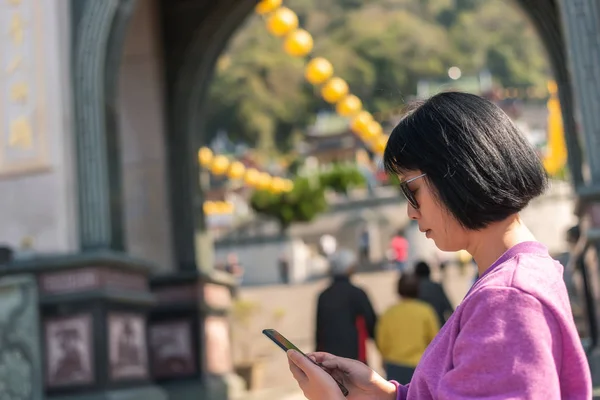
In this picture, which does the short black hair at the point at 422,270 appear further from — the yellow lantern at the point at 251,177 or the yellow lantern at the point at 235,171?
the yellow lantern at the point at 251,177

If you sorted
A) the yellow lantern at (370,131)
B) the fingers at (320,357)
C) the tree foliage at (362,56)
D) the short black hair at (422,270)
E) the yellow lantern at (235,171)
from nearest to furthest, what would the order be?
the fingers at (320,357)
the short black hair at (422,270)
the yellow lantern at (370,131)
the yellow lantern at (235,171)
the tree foliage at (362,56)

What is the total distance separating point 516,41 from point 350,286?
3298 inches

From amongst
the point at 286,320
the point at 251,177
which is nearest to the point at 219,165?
the point at 286,320

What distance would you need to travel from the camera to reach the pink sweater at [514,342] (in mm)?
1313

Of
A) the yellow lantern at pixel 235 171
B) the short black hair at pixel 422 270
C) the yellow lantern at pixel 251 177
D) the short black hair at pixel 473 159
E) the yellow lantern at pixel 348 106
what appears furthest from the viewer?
the yellow lantern at pixel 251 177

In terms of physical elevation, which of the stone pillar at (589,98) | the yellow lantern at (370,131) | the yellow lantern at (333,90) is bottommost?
the stone pillar at (589,98)

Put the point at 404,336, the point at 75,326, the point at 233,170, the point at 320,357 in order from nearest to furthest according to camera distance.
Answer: the point at 320,357 < the point at 404,336 < the point at 75,326 < the point at 233,170

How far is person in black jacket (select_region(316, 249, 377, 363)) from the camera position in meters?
6.21

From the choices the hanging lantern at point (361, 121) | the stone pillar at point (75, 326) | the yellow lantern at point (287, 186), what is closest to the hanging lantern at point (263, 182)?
the yellow lantern at point (287, 186)

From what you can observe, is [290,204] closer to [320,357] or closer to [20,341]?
[20,341]

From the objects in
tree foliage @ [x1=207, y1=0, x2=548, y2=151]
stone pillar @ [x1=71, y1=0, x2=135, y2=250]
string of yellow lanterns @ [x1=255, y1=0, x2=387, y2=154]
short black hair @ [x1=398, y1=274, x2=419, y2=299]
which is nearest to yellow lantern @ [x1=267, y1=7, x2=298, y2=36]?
string of yellow lanterns @ [x1=255, y1=0, x2=387, y2=154]

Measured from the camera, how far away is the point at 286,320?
1969cm

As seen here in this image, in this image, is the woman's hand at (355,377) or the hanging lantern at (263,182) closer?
the woman's hand at (355,377)

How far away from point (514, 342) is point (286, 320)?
18532mm
